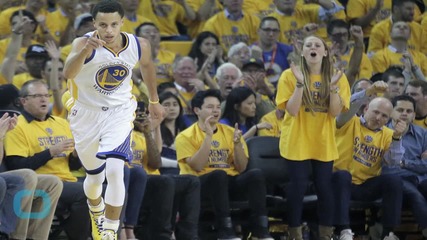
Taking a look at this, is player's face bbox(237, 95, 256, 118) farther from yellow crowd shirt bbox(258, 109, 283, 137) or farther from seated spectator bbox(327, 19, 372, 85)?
seated spectator bbox(327, 19, 372, 85)

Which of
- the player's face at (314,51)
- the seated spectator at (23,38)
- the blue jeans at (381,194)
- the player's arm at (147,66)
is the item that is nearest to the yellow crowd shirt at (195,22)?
the seated spectator at (23,38)

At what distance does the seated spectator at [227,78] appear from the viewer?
40.7 ft

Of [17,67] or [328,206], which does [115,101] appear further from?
[17,67]

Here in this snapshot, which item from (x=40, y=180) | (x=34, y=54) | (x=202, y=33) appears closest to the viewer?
(x=40, y=180)

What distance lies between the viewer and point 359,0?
1543cm

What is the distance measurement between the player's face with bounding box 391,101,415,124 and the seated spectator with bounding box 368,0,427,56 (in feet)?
11.4

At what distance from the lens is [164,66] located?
13.4 metres

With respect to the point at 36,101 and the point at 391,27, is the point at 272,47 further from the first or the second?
the point at 36,101

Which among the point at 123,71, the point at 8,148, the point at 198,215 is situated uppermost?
the point at 123,71

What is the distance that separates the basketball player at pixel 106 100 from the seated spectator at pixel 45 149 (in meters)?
0.78

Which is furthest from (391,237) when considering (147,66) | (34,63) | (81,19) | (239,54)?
(81,19)

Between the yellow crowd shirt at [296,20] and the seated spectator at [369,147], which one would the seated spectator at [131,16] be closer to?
the yellow crowd shirt at [296,20]

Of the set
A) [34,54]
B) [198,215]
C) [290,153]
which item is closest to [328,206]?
[290,153]

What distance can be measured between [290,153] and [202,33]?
3.86 metres
